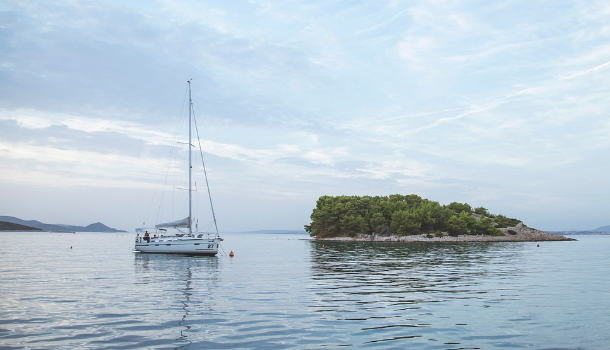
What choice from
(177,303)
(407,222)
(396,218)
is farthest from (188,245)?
(396,218)

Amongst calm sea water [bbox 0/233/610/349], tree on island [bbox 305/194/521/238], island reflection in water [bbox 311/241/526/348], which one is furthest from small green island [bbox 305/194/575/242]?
calm sea water [bbox 0/233/610/349]

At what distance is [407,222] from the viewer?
498 ft

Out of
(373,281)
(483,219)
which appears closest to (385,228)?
(483,219)

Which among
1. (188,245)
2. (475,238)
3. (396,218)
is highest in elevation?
(396,218)

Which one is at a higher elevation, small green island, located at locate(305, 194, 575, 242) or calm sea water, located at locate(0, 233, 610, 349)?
small green island, located at locate(305, 194, 575, 242)

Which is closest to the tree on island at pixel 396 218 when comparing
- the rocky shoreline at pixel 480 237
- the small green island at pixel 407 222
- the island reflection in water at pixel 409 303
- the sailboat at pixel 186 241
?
the small green island at pixel 407 222

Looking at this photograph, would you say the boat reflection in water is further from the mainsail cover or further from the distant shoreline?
the distant shoreline

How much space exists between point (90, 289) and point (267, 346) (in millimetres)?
19659

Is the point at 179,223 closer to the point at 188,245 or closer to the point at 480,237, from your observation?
the point at 188,245

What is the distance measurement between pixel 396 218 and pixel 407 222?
4.35m

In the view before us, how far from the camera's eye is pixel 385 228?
161125 mm

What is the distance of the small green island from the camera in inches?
6038

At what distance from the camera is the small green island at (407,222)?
153375 millimetres

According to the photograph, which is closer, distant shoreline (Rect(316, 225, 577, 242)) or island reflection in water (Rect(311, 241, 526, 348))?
island reflection in water (Rect(311, 241, 526, 348))
